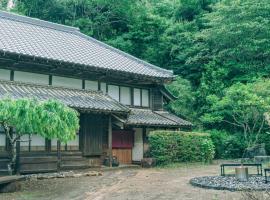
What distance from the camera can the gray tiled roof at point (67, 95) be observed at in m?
15.9

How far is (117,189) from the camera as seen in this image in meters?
12.1

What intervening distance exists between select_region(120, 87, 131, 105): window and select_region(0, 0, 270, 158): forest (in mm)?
6147

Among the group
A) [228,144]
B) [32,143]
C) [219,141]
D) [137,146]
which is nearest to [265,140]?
[228,144]

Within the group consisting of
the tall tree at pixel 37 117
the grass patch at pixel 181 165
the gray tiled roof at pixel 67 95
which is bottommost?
the grass patch at pixel 181 165

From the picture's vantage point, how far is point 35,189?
480 inches

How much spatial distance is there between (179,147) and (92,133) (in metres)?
4.89

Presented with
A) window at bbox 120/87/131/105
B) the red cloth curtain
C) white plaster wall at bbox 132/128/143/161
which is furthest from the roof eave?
the red cloth curtain

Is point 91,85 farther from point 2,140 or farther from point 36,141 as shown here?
point 2,140

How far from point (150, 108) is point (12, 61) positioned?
9.72 m

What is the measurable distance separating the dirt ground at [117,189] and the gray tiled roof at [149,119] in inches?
199

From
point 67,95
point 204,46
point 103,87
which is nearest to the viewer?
point 67,95

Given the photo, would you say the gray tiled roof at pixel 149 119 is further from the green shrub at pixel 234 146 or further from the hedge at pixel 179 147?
the green shrub at pixel 234 146

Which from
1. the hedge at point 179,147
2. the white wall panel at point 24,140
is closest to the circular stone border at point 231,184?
the hedge at point 179,147

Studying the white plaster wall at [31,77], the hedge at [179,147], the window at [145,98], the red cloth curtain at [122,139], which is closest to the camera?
the white plaster wall at [31,77]
